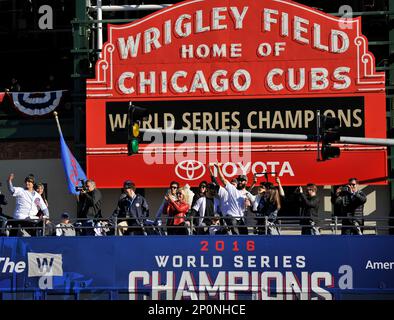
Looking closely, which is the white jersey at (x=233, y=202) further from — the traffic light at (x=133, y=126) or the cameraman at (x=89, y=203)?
the cameraman at (x=89, y=203)

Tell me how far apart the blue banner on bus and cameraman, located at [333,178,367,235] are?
561 millimetres

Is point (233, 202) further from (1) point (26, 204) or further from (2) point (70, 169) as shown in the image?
(2) point (70, 169)

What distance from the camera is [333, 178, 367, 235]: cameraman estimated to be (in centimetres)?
2020

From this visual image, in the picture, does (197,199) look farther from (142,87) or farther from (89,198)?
(142,87)

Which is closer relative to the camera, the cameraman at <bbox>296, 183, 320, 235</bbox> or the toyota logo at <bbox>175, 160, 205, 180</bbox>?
the cameraman at <bbox>296, 183, 320, 235</bbox>

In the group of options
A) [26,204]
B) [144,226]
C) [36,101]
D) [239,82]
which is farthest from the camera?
[36,101]

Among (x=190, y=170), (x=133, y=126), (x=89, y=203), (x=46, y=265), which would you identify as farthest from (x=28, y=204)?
(x=190, y=170)

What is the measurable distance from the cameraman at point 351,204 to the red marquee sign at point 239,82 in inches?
144

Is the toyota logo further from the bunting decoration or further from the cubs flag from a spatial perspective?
the bunting decoration

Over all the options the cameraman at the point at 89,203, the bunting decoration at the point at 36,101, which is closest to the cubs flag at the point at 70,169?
the bunting decoration at the point at 36,101

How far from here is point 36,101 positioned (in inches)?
1042

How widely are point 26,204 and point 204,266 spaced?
3961mm

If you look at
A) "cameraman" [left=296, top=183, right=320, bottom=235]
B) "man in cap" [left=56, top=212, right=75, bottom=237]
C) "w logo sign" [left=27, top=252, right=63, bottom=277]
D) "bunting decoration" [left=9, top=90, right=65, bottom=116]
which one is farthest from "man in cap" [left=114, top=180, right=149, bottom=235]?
"bunting decoration" [left=9, top=90, right=65, bottom=116]

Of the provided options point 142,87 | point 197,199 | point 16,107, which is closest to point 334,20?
point 142,87
